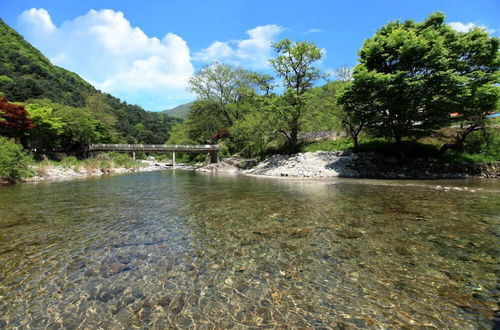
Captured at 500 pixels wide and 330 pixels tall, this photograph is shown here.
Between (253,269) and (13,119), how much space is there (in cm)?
3996

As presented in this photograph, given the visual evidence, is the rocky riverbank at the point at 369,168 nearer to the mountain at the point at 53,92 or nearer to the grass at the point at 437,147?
the grass at the point at 437,147

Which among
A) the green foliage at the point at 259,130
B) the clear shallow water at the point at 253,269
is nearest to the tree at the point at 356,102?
the green foliage at the point at 259,130

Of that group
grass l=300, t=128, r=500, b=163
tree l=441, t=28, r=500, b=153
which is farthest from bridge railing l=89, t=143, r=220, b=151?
tree l=441, t=28, r=500, b=153

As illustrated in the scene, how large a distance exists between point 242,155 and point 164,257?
37.9m

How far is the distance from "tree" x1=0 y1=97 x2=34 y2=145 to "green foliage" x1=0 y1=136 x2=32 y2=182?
13.0m

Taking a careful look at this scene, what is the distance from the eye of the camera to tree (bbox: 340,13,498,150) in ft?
59.4

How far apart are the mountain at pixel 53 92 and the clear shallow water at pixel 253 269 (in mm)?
60355

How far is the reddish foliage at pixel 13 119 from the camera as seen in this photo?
96.5 feet

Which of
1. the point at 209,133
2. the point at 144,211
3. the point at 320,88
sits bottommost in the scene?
the point at 144,211

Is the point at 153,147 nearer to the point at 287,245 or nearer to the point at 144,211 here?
the point at 144,211

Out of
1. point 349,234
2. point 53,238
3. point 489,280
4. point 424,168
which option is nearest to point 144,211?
point 53,238

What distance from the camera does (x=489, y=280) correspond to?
396cm

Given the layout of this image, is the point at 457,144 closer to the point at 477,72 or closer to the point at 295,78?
the point at 477,72

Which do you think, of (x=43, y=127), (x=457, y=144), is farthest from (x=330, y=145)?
(x=43, y=127)
